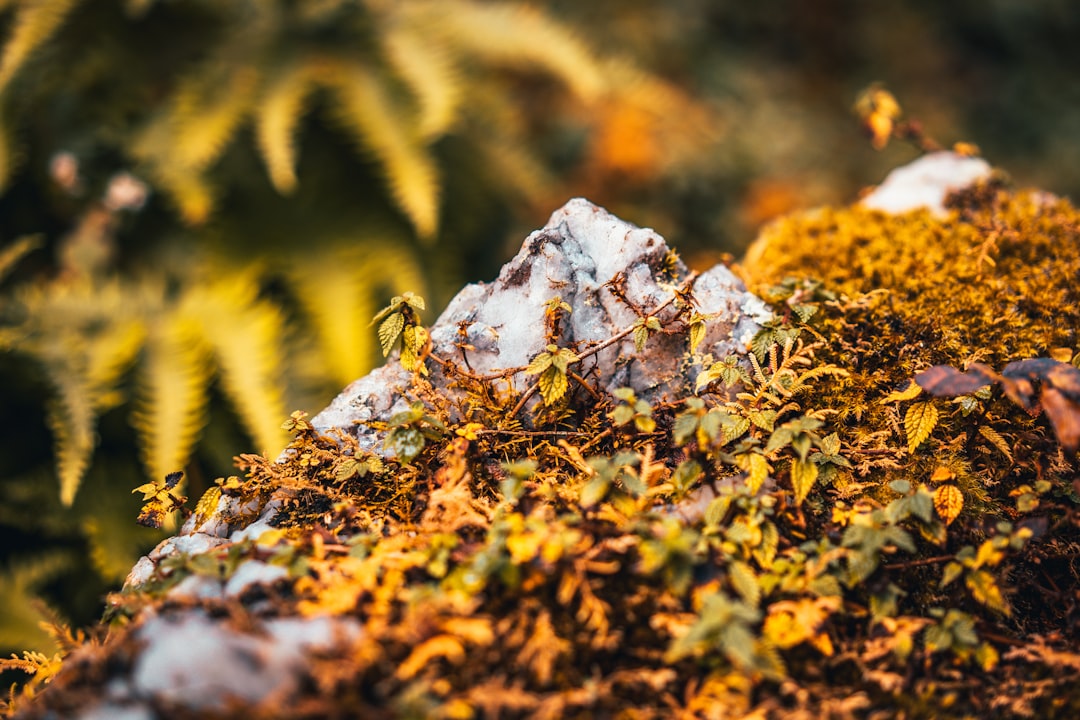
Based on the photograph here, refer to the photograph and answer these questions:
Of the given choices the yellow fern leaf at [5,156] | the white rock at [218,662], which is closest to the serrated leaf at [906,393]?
the white rock at [218,662]

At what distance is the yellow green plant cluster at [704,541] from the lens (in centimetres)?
93

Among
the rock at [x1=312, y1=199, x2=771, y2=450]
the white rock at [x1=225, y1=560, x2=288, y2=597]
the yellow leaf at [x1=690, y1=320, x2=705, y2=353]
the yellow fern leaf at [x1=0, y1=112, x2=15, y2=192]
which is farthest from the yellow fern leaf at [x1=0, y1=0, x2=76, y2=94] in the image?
the yellow leaf at [x1=690, y1=320, x2=705, y2=353]

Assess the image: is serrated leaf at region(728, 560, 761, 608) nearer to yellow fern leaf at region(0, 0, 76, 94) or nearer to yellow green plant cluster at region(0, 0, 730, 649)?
yellow green plant cluster at region(0, 0, 730, 649)

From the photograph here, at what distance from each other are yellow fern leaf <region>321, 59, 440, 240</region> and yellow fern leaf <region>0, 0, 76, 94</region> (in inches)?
45.4

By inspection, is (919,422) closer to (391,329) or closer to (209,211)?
(391,329)

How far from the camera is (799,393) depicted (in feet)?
4.70

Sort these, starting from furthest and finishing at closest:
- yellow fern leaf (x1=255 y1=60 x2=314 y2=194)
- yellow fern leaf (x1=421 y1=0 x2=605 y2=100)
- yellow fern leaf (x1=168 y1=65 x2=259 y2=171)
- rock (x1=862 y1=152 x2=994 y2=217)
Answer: yellow fern leaf (x1=421 y1=0 x2=605 y2=100) < yellow fern leaf (x1=168 y1=65 x2=259 y2=171) < yellow fern leaf (x1=255 y1=60 x2=314 y2=194) < rock (x1=862 y1=152 x2=994 y2=217)

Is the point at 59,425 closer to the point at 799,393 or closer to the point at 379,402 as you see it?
the point at 379,402

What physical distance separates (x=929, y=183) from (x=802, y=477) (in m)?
1.50

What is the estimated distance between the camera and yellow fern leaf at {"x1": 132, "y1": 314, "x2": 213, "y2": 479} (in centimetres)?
230

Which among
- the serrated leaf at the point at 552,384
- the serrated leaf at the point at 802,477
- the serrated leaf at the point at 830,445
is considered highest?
the serrated leaf at the point at 552,384

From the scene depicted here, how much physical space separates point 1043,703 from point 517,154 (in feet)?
10.5

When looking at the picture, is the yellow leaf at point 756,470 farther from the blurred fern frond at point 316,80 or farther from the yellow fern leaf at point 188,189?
the yellow fern leaf at point 188,189

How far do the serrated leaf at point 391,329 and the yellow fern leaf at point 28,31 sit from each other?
2.67m
